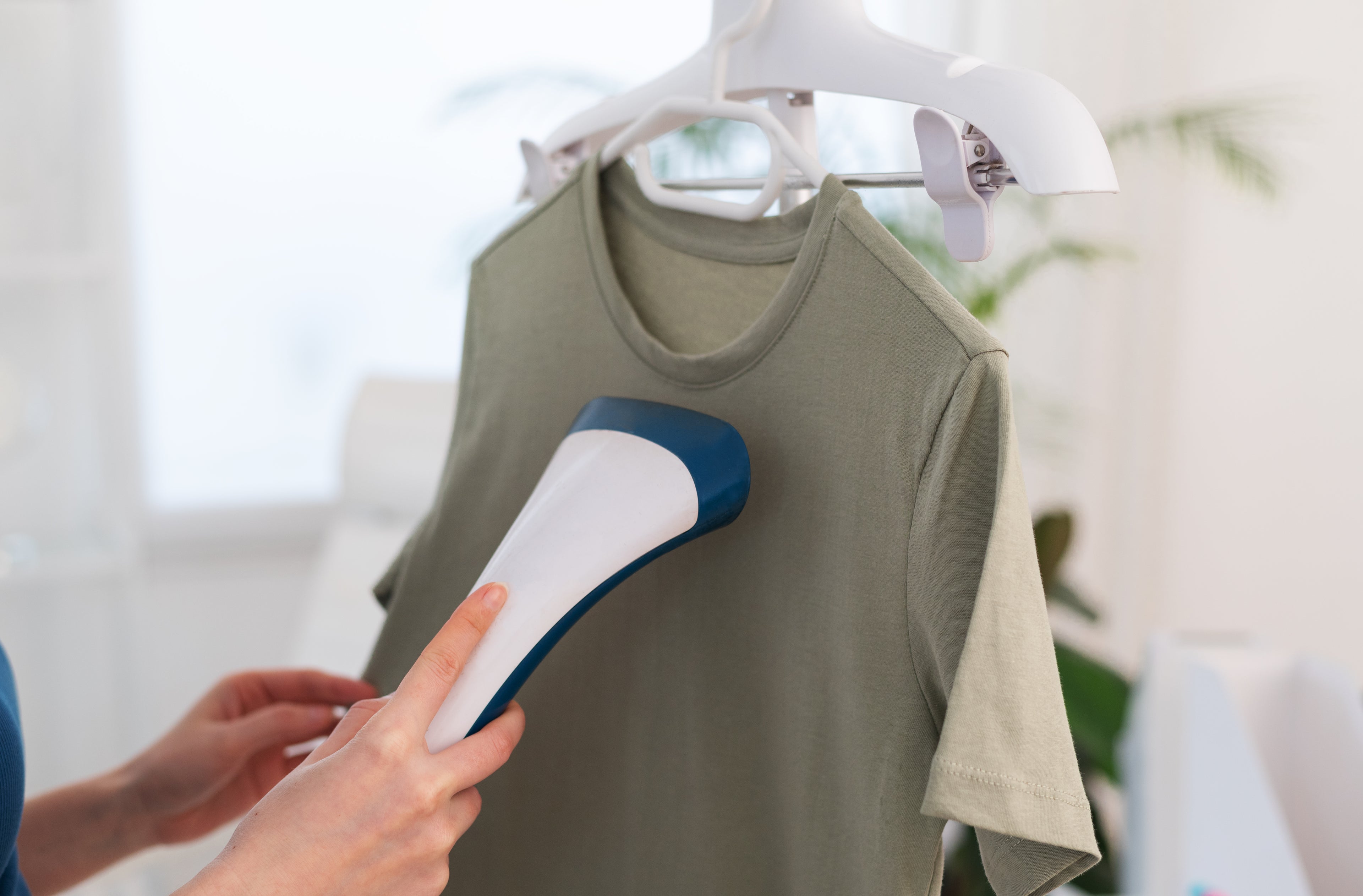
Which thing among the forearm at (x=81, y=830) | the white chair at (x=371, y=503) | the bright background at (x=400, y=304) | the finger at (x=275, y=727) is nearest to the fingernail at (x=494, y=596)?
the finger at (x=275, y=727)

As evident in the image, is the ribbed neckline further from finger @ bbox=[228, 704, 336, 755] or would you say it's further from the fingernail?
finger @ bbox=[228, 704, 336, 755]

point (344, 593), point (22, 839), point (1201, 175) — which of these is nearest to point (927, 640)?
point (22, 839)

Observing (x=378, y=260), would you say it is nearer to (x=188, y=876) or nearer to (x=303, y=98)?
(x=303, y=98)

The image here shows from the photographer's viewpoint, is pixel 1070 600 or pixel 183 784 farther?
pixel 1070 600

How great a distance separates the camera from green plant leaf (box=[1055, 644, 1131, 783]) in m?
1.59

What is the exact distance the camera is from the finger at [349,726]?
52 centimetres

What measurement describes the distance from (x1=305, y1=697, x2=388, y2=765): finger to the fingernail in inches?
3.0

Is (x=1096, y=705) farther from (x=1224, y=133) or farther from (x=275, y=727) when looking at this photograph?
(x=275, y=727)

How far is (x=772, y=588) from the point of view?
564 mm

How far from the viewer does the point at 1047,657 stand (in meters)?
0.45

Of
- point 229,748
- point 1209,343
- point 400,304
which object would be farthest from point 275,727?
point 1209,343

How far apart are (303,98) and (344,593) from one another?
1.03 meters

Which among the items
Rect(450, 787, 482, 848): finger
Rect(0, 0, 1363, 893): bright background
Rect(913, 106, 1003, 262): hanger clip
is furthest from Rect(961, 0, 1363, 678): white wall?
Rect(450, 787, 482, 848): finger

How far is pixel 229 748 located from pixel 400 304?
1.49 metres
